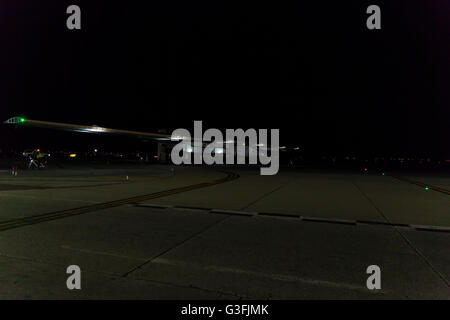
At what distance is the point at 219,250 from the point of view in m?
6.19


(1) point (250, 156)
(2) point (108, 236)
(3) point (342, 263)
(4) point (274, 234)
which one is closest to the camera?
(3) point (342, 263)

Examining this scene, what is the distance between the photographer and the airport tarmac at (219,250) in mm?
4359

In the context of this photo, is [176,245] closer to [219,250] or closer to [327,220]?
[219,250]

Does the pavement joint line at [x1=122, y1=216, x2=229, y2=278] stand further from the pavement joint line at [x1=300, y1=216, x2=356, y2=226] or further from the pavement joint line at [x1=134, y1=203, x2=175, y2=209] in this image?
the pavement joint line at [x1=134, y1=203, x2=175, y2=209]

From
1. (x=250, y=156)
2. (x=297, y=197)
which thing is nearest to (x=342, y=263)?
(x=297, y=197)

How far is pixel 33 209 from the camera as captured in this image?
10.2m

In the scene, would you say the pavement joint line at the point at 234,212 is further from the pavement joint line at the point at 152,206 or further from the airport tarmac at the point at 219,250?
the pavement joint line at the point at 152,206

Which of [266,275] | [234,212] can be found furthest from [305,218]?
[266,275]

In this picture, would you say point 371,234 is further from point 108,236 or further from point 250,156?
point 250,156

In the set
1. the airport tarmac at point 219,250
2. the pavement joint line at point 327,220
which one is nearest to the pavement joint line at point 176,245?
the airport tarmac at point 219,250
